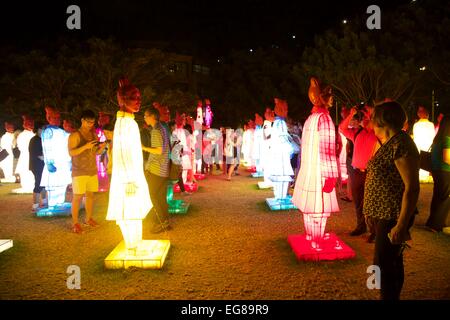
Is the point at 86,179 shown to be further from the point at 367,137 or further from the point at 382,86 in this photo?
the point at 382,86

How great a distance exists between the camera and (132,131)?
445 cm

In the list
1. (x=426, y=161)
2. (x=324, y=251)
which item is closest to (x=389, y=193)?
(x=324, y=251)

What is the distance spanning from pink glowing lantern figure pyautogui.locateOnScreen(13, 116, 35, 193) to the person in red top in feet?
27.4

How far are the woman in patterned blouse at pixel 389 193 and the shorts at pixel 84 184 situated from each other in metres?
5.01

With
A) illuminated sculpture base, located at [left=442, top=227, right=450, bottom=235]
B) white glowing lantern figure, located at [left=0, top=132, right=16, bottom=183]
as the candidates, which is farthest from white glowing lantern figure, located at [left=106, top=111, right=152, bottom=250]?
white glowing lantern figure, located at [left=0, top=132, right=16, bottom=183]

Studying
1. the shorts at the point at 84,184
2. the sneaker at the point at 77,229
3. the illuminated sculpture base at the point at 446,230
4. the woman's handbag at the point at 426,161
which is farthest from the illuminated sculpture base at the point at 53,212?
the illuminated sculpture base at the point at 446,230

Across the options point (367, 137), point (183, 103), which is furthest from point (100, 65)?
point (367, 137)

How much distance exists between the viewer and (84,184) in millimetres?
6367

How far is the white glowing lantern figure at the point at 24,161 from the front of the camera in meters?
9.82

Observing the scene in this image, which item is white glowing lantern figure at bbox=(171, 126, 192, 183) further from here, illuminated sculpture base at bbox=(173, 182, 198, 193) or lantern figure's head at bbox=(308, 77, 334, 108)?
lantern figure's head at bbox=(308, 77, 334, 108)

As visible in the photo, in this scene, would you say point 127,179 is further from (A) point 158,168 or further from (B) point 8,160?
(B) point 8,160

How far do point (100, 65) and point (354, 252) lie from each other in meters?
13.2

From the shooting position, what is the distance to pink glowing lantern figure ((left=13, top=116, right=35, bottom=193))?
9680 mm

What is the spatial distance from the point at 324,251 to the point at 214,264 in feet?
5.09
